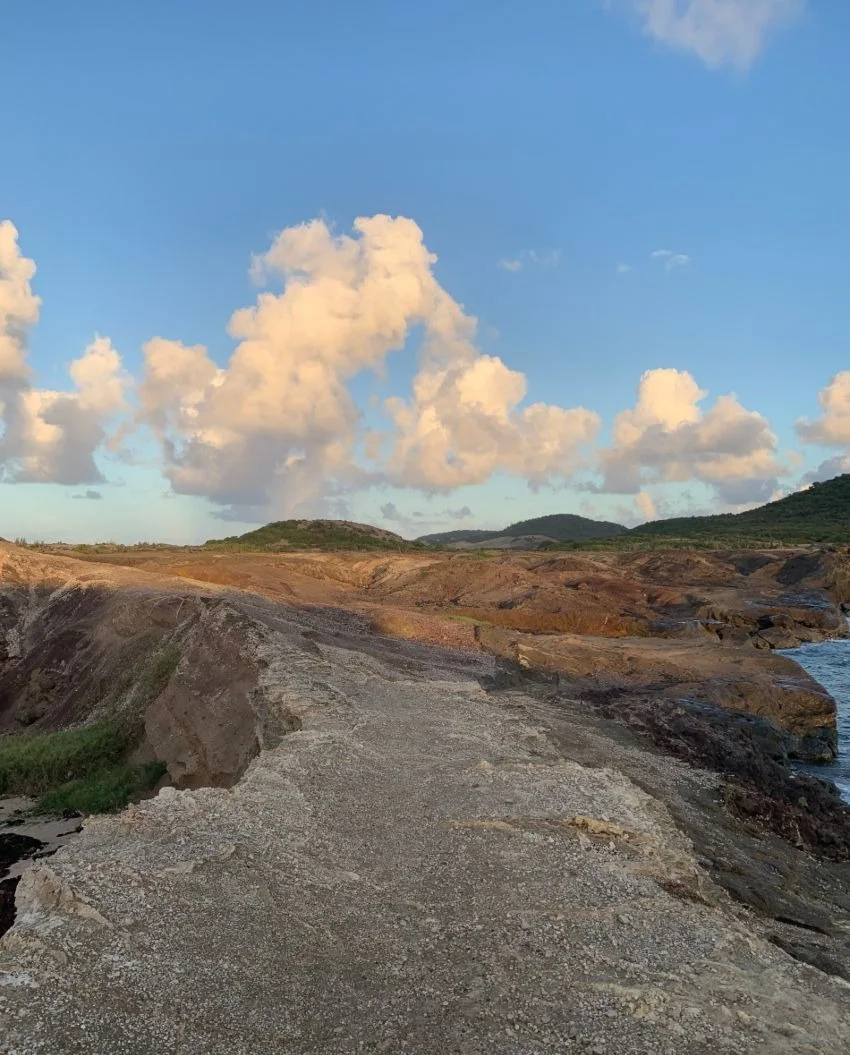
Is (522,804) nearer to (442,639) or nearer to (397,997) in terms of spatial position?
(397,997)

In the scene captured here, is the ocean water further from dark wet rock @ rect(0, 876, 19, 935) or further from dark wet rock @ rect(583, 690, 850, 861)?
dark wet rock @ rect(0, 876, 19, 935)

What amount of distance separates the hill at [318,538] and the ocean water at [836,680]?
72155 millimetres

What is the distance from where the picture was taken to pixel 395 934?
9531 mm

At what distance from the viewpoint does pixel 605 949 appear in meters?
9.07

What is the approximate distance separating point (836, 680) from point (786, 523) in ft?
356

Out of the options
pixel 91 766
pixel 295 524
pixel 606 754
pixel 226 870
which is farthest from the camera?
pixel 295 524

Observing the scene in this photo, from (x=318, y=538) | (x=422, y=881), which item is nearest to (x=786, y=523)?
(x=318, y=538)

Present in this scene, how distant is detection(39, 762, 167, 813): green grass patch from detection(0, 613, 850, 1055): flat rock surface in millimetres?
8831

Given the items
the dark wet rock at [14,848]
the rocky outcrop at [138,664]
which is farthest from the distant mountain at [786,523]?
the dark wet rock at [14,848]

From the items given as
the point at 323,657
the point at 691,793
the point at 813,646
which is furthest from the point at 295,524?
the point at 691,793

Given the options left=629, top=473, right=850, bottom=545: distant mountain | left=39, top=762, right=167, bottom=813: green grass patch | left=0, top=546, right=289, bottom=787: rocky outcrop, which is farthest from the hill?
left=39, top=762, right=167, bottom=813: green grass patch

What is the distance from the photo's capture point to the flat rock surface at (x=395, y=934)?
7465 mm

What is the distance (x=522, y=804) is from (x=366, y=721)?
6447mm

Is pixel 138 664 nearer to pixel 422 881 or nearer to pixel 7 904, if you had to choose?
pixel 7 904
